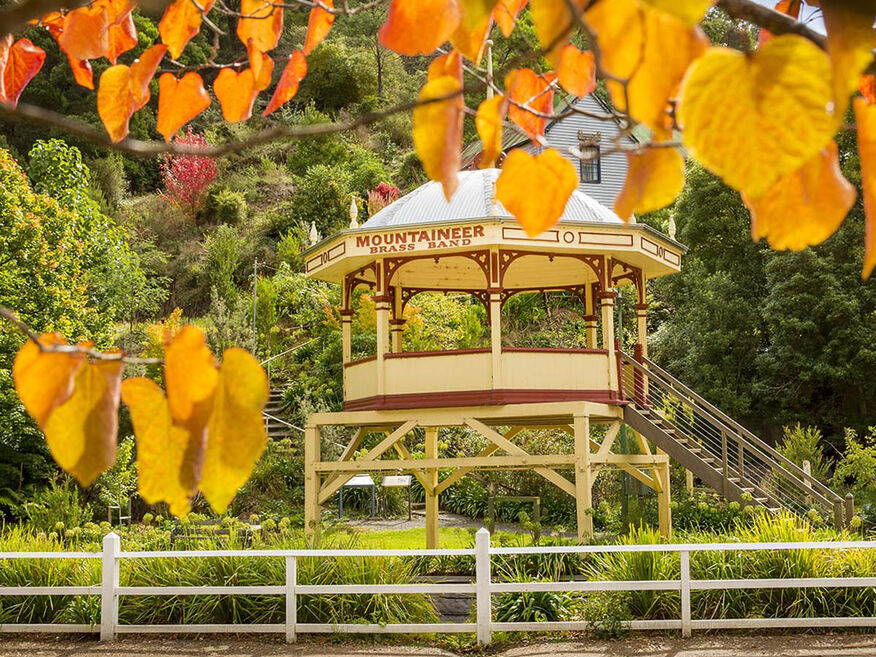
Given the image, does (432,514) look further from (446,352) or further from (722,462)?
(722,462)

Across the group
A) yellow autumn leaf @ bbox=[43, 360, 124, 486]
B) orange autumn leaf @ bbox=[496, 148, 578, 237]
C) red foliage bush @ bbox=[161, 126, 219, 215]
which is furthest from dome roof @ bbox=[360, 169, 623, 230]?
red foliage bush @ bbox=[161, 126, 219, 215]

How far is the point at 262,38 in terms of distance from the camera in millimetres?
2543

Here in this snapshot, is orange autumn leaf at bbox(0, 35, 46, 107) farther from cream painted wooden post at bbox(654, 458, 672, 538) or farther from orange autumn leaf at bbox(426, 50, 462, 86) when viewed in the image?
cream painted wooden post at bbox(654, 458, 672, 538)

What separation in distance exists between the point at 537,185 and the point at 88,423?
69 cm

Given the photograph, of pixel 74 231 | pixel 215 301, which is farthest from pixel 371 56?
pixel 74 231

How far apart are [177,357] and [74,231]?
18835 mm

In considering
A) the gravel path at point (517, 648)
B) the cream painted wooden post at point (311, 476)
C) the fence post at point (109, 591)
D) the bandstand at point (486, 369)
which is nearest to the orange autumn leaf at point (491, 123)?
the gravel path at point (517, 648)

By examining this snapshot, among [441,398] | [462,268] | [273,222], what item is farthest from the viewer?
[273,222]

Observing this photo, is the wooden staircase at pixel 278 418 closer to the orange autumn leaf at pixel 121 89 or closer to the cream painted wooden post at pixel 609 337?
the cream painted wooden post at pixel 609 337

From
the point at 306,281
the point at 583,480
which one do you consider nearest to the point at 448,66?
the point at 583,480

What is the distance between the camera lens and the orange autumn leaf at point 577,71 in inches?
85.7

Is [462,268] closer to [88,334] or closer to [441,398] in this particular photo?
[441,398]

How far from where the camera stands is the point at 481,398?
43.9ft

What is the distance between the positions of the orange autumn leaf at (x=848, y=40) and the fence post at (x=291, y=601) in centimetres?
937
